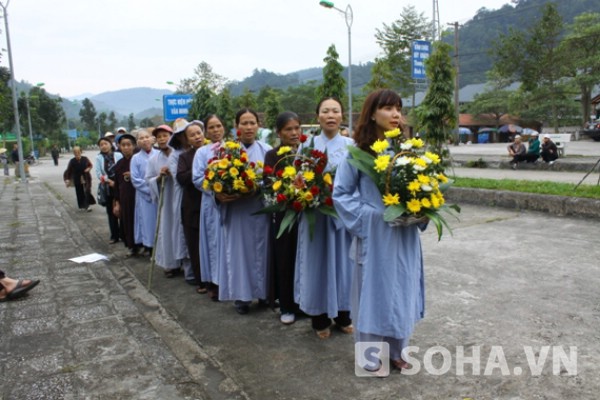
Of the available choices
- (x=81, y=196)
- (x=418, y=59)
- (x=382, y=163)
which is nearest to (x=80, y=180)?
(x=81, y=196)

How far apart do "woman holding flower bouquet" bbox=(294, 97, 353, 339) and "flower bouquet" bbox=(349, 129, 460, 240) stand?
818 millimetres

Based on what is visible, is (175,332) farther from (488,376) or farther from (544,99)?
(544,99)

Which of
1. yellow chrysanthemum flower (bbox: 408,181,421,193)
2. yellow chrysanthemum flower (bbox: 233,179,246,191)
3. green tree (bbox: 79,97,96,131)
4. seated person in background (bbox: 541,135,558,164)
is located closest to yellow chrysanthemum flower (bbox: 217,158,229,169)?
yellow chrysanthemum flower (bbox: 233,179,246,191)

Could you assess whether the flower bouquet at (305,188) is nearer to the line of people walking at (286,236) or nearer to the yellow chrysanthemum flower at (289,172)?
the yellow chrysanthemum flower at (289,172)

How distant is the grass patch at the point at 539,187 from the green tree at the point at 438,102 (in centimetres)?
239

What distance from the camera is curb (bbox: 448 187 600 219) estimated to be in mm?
7348

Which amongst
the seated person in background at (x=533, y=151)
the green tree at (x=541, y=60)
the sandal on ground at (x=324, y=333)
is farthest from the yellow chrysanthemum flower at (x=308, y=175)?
the green tree at (x=541, y=60)

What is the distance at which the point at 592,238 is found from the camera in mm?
6133

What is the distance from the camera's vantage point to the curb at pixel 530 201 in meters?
7.35

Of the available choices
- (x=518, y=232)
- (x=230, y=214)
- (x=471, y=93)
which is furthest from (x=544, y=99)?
(x=230, y=214)

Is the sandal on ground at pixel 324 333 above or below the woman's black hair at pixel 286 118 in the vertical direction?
below

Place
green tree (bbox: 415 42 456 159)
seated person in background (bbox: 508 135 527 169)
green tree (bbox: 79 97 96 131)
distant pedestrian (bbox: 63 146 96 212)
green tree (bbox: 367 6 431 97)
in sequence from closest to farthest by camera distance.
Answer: distant pedestrian (bbox: 63 146 96 212) → green tree (bbox: 415 42 456 159) → seated person in background (bbox: 508 135 527 169) → green tree (bbox: 367 6 431 97) → green tree (bbox: 79 97 96 131)

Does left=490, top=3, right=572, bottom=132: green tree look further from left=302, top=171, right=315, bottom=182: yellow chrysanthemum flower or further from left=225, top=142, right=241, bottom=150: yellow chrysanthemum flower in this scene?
left=302, top=171, right=315, bottom=182: yellow chrysanthemum flower

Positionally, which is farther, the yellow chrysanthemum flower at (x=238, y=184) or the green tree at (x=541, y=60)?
the green tree at (x=541, y=60)
